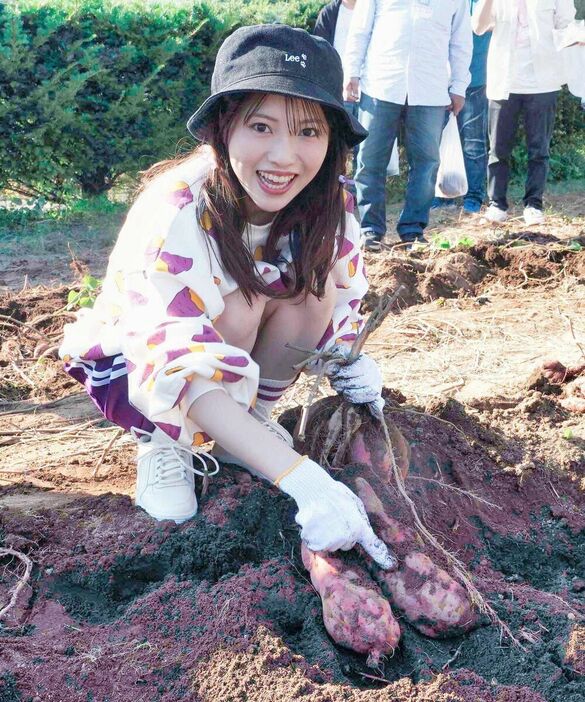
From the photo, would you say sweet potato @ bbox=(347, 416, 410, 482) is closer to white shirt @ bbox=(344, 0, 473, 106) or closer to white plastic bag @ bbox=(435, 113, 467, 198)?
white shirt @ bbox=(344, 0, 473, 106)

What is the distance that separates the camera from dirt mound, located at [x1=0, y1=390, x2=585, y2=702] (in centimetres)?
168

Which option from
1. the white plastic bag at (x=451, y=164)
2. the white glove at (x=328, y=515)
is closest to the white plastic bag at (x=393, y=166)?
the white plastic bag at (x=451, y=164)

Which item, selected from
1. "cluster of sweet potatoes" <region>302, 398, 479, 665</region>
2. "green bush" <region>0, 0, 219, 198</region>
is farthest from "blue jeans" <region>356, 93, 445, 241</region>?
"cluster of sweet potatoes" <region>302, 398, 479, 665</region>

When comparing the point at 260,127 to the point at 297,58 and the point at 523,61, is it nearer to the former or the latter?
the point at 297,58

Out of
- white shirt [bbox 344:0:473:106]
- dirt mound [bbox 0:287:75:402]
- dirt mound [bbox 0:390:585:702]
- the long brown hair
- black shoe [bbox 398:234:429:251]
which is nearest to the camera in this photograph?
dirt mound [bbox 0:390:585:702]

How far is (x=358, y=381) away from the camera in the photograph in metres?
2.49

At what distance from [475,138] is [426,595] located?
5.36 m

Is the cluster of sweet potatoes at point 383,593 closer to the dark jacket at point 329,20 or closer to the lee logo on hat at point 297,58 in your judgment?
the lee logo on hat at point 297,58

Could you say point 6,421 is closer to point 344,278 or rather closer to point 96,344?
point 96,344

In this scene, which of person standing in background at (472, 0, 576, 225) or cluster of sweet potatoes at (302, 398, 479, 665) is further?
person standing in background at (472, 0, 576, 225)

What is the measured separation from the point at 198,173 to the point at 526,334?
239 cm

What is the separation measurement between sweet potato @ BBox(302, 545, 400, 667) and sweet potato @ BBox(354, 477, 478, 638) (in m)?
0.06

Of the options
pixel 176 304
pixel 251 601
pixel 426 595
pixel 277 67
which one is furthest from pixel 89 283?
pixel 426 595

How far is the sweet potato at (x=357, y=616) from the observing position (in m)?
1.79
